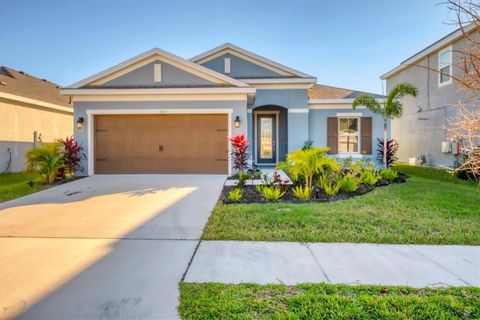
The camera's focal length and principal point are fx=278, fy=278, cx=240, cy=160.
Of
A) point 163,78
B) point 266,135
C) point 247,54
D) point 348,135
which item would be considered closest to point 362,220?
point 163,78

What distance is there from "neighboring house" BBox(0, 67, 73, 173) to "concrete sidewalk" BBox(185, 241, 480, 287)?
41.5ft

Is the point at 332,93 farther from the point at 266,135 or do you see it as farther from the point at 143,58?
the point at 143,58

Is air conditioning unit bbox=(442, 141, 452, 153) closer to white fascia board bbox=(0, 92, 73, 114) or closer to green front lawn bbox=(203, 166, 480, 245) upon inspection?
green front lawn bbox=(203, 166, 480, 245)

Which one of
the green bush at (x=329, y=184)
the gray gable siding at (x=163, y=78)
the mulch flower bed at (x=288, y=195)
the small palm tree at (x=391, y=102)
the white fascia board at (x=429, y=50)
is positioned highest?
the white fascia board at (x=429, y=50)

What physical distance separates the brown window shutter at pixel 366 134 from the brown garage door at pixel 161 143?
7.48 m

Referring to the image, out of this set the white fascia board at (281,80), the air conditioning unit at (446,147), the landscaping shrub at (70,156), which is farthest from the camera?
the white fascia board at (281,80)

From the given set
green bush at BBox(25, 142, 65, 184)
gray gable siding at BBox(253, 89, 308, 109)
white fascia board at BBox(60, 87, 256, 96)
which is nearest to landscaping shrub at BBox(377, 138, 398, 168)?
gray gable siding at BBox(253, 89, 308, 109)

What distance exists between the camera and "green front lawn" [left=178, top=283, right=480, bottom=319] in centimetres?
232

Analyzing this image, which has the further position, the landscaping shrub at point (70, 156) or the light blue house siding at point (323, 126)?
the light blue house siding at point (323, 126)

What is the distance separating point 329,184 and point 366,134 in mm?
7891

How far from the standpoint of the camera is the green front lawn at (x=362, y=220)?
4.19 m

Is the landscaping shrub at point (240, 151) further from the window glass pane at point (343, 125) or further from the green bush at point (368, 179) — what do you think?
the window glass pane at point (343, 125)

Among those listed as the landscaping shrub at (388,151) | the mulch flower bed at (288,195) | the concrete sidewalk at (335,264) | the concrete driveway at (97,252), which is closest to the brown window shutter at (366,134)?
the landscaping shrub at (388,151)

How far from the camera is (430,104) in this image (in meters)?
13.5
